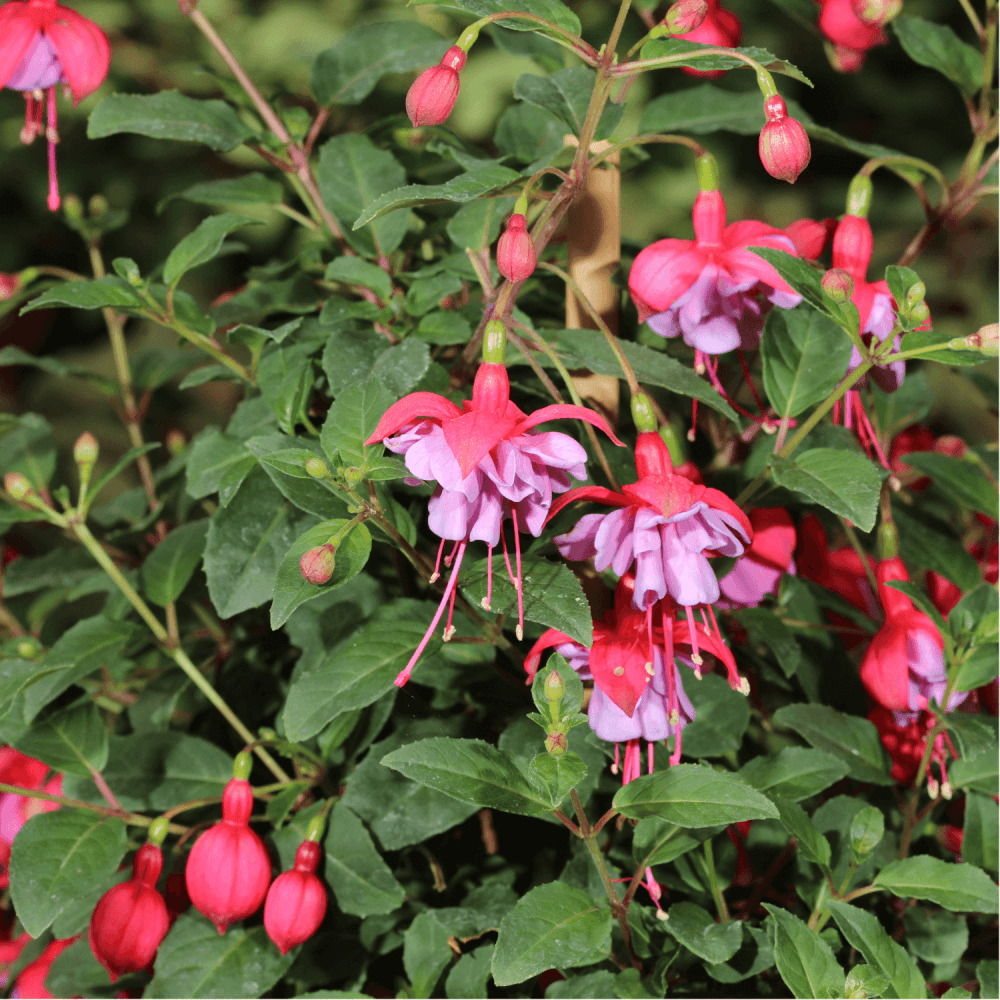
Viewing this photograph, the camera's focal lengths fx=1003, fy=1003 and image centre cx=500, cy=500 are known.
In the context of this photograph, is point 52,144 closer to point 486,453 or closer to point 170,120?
point 170,120

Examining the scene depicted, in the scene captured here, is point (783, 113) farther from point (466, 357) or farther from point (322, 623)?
point (322, 623)

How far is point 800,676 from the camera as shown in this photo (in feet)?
2.31

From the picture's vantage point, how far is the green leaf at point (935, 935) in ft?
2.03

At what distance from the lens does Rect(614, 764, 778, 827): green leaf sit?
47 cm

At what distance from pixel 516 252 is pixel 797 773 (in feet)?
1.15

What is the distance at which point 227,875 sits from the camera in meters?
0.58

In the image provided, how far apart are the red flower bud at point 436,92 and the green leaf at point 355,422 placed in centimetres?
14

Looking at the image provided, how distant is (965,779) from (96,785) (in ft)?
1.87

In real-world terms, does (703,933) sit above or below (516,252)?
below

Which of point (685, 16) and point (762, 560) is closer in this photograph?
point (685, 16)

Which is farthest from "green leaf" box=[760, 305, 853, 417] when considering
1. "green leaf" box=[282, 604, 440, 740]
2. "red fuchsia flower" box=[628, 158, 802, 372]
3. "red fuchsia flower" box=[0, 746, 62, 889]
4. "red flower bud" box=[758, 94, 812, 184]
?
"red fuchsia flower" box=[0, 746, 62, 889]

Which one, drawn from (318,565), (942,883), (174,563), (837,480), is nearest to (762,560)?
(837,480)

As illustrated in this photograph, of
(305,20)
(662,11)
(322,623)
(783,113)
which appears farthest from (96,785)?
(305,20)

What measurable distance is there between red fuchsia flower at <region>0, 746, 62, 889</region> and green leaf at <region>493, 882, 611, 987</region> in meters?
0.44
